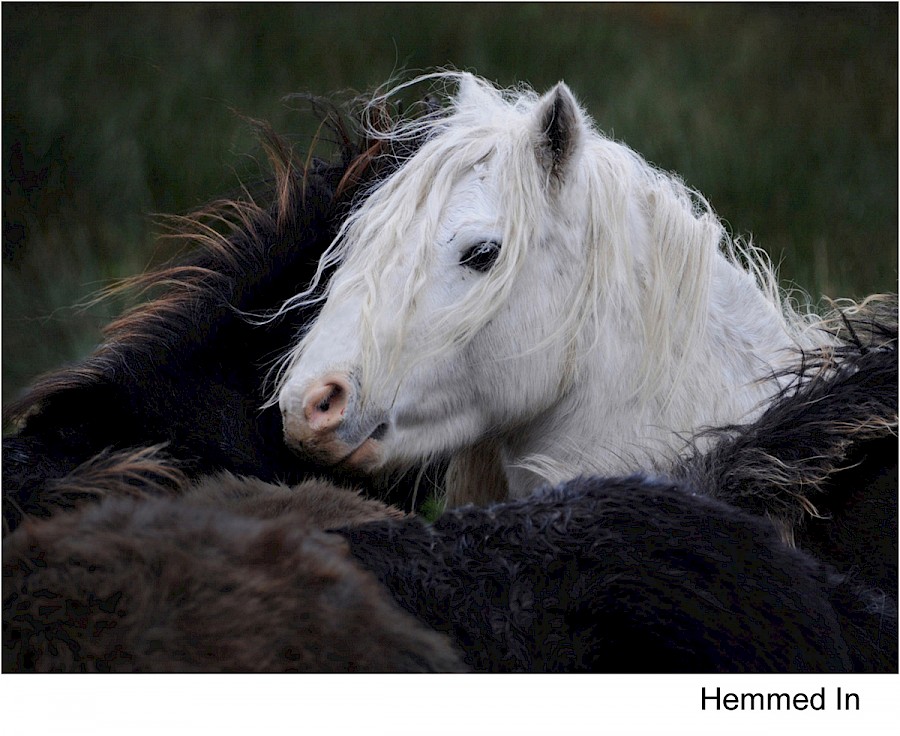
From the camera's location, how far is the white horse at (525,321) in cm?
193

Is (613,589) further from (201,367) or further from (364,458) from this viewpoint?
(201,367)

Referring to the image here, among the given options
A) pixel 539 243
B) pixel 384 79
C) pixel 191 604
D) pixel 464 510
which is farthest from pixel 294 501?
pixel 384 79

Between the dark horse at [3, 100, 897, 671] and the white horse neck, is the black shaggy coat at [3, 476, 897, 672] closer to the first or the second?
the dark horse at [3, 100, 897, 671]

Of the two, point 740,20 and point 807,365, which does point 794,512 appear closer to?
point 807,365

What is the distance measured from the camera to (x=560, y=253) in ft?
6.73

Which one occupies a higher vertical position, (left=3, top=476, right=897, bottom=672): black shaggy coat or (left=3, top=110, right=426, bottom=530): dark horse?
(left=3, top=110, right=426, bottom=530): dark horse

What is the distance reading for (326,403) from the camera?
6.11 ft

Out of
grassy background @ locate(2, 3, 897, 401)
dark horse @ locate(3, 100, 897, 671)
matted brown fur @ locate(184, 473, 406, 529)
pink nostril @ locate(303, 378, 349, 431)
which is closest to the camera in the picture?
dark horse @ locate(3, 100, 897, 671)

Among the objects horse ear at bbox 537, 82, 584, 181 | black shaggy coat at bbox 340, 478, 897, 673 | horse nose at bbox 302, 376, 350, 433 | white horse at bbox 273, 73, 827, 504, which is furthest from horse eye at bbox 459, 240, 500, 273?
black shaggy coat at bbox 340, 478, 897, 673

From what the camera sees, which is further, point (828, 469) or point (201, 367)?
point (201, 367)

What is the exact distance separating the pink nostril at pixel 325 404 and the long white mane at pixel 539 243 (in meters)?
0.08

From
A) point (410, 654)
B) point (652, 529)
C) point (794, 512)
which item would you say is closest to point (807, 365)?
point (794, 512)

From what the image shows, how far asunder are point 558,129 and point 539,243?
0.24m

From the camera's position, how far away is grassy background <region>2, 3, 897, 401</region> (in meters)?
4.18
